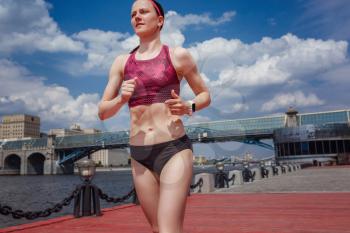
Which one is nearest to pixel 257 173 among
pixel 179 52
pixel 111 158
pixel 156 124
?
pixel 179 52

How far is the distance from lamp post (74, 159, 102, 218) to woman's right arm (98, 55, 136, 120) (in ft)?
20.5

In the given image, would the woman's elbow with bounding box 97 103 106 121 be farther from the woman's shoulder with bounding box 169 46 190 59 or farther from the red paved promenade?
the red paved promenade

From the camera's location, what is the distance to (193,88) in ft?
10.6

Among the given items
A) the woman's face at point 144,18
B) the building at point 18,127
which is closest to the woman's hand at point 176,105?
the woman's face at point 144,18

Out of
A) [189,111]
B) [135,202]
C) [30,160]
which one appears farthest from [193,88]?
[30,160]

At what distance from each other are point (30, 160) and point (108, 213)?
3893 inches

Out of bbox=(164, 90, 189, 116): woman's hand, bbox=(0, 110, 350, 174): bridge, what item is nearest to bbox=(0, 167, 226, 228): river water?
bbox=(164, 90, 189, 116): woman's hand

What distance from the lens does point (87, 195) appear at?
8.97m

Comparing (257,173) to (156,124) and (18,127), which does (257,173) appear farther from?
(18,127)

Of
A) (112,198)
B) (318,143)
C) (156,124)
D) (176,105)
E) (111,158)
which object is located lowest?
(112,198)

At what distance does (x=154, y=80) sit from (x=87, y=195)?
6.73 meters

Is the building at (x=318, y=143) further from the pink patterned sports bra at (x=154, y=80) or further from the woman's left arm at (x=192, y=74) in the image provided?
the pink patterned sports bra at (x=154, y=80)

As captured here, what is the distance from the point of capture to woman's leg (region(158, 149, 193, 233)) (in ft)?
8.79

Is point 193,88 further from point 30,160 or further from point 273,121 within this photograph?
point 30,160
